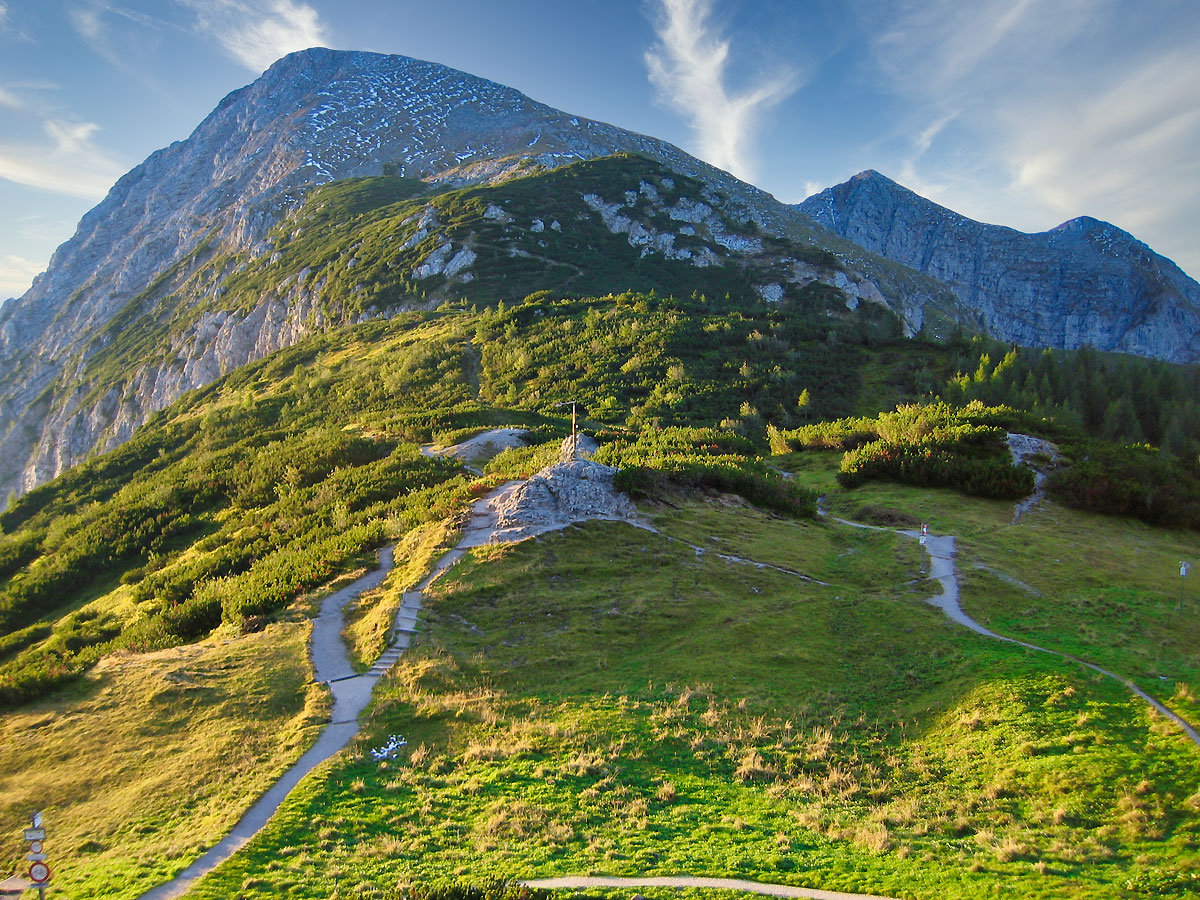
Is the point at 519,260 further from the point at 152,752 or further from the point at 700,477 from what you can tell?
the point at 152,752

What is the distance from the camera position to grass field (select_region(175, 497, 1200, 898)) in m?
7.67

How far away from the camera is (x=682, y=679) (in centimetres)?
1235

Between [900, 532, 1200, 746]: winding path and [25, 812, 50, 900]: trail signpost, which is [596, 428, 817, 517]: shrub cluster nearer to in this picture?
[900, 532, 1200, 746]: winding path

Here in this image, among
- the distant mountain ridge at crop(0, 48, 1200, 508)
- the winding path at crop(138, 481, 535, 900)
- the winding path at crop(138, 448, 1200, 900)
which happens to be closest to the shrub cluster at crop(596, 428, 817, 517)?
the winding path at crop(138, 448, 1200, 900)

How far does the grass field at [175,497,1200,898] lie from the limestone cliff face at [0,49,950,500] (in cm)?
7874

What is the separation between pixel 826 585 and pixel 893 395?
3404 cm

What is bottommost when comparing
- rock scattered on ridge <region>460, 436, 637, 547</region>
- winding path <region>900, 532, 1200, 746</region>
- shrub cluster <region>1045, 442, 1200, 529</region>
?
winding path <region>900, 532, 1200, 746</region>

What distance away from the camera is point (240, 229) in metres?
127

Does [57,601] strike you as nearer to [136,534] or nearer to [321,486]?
[136,534]

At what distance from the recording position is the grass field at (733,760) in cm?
767

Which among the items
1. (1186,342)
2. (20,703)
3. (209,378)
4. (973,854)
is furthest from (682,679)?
(1186,342)

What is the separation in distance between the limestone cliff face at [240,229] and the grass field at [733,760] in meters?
78.7

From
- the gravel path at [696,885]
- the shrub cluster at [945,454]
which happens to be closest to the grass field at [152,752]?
the gravel path at [696,885]

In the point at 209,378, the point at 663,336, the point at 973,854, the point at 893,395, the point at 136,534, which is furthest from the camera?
the point at 209,378
